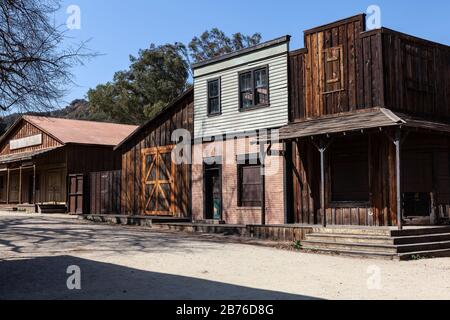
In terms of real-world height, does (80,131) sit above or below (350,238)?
above

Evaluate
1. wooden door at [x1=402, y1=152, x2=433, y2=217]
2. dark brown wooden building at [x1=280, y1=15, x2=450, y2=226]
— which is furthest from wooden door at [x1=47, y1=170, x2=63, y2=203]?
wooden door at [x1=402, y1=152, x2=433, y2=217]

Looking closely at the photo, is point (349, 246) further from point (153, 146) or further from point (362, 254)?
point (153, 146)

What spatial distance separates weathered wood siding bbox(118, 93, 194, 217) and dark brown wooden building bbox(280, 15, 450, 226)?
225 inches

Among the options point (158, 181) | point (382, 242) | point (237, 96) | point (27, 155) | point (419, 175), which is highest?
point (237, 96)

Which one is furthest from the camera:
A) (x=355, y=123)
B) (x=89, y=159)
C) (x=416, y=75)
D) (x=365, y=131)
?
(x=89, y=159)

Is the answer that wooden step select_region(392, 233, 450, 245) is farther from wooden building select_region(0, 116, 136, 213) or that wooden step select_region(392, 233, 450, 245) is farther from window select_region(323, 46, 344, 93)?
wooden building select_region(0, 116, 136, 213)

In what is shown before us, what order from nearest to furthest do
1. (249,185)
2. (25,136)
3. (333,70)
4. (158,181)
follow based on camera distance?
(333,70)
(249,185)
(158,181)
(25,136)

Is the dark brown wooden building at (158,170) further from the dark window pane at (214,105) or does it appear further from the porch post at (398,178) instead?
the porch post at (398,178)

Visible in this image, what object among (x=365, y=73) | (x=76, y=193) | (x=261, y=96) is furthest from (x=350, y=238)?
(x=76, y=193)

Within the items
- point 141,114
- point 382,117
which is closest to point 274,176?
point 382,117

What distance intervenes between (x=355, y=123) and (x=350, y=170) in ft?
6.95

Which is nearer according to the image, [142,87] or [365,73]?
[365,73]

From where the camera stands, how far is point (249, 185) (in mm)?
19406

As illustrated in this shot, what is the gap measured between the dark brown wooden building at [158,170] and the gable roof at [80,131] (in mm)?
7437
